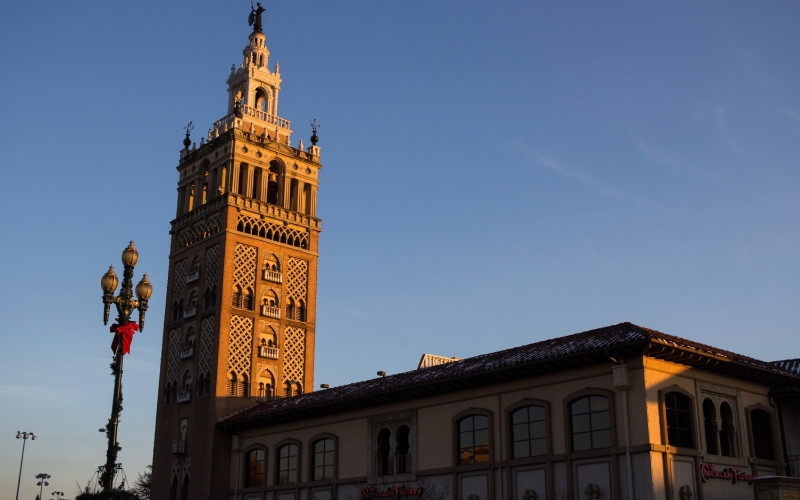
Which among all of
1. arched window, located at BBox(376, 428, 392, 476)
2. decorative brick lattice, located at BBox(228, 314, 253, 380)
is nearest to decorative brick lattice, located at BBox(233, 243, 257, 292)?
decorative brick lattice, located at BBox(228, 314, 253, 380)

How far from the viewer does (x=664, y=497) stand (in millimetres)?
30047

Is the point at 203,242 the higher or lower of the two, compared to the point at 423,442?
higher

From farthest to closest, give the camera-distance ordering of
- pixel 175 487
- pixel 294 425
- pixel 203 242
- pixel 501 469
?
pixel 203 242, pixel 175 487, pixel 294 425, pixel 501 469

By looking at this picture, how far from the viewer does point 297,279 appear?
189 ft

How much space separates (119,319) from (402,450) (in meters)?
18.8

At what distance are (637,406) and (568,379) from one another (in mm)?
3152

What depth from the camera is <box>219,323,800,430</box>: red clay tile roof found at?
31.8 m

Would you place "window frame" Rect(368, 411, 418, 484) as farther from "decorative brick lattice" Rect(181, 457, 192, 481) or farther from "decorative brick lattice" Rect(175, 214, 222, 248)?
"decorative brick lattice" Rect(175, 214, 222, 248)

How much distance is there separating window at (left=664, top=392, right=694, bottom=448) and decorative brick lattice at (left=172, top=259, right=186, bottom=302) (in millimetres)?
33841

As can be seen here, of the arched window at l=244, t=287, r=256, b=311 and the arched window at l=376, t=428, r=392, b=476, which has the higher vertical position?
the arched window at l=244, t=287, r=256, b=311

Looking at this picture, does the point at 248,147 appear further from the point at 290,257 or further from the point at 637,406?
the point at 637,406

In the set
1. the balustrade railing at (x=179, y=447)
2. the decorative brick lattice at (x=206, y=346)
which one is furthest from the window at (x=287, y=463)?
the decorative brick lattice at (x=206, y=346)

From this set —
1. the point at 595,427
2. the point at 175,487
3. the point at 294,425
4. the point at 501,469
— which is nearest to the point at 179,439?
the point at 175,487

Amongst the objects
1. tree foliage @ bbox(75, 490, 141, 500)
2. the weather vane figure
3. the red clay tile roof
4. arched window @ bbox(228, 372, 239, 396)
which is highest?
the weather vane figure
